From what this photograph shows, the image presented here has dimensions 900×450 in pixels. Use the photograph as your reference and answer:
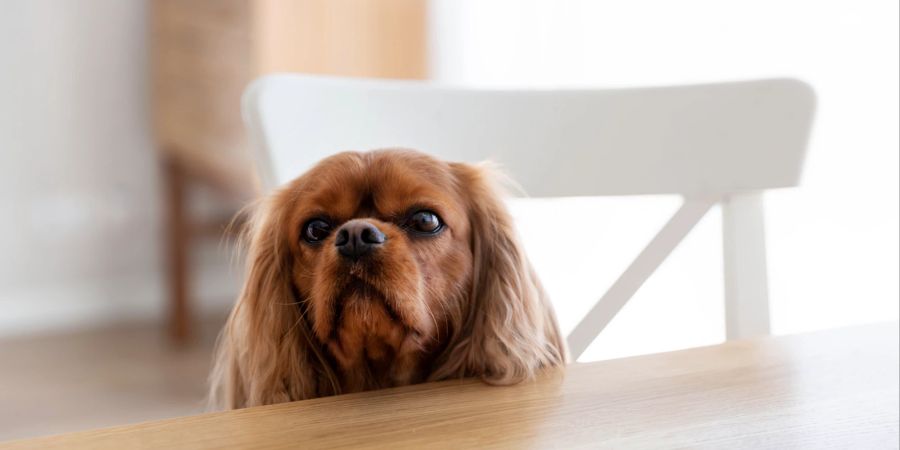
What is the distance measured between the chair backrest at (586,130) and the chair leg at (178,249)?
241 cm

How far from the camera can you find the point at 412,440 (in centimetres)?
58

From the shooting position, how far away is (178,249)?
3.52 m

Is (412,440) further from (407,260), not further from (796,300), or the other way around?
(796,300)

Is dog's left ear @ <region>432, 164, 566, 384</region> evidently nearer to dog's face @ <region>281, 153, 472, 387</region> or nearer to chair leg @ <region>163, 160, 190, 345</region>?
dog's face @ <region>281, 153, 472, 387</region>

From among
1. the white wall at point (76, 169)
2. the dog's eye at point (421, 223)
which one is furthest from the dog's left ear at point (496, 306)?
the white wall at point (76, 169)

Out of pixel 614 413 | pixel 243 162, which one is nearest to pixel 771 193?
Result: pixel 614 413

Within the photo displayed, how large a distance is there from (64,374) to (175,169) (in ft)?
2.71

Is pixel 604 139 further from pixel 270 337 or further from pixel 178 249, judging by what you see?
pixel 178 249

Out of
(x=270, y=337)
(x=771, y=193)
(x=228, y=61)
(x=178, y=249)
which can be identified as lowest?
(x=178, y=249)

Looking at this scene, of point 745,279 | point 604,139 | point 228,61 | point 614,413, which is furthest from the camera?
point 228,61

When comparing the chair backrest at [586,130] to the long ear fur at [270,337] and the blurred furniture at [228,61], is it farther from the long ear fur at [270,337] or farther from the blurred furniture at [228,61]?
the blurred furniture at [228,61]

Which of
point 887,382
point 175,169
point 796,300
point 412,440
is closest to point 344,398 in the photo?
point 412,440

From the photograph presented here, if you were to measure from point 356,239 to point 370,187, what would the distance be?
0.11 meters

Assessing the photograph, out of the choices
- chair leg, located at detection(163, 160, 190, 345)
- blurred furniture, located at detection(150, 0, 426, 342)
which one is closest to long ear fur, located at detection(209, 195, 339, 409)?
blurred furniture, located at detection(150, 0, 426, 342)
